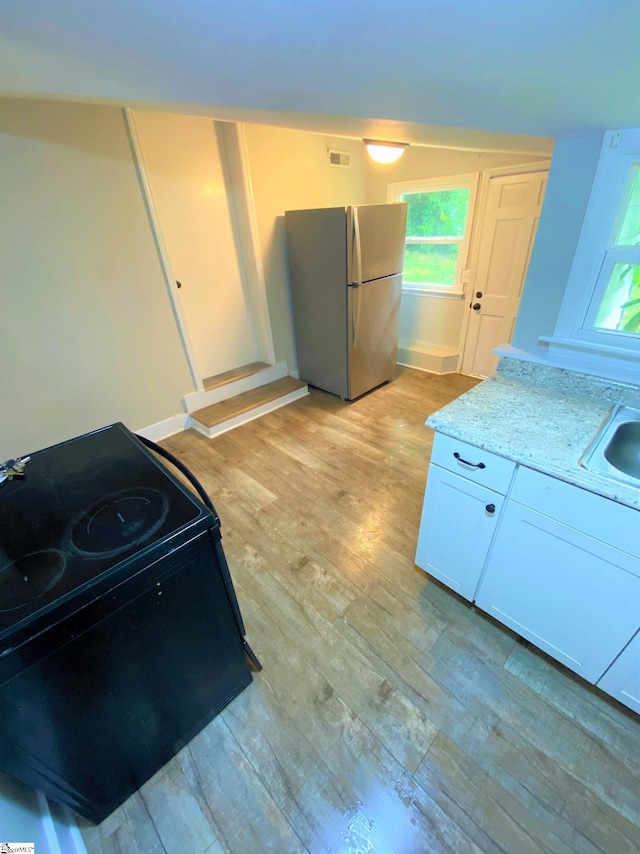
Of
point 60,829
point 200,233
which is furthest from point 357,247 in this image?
point 60,829

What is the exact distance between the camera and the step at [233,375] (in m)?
3.23

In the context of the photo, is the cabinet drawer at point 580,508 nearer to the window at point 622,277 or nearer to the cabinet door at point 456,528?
the cabinet door at point 456,528

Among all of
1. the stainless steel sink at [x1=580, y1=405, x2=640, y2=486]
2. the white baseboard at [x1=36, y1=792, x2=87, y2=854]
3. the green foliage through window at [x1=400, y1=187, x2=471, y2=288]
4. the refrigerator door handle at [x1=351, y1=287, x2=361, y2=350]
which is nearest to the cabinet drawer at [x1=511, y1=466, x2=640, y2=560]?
the stainless steel sink at [x1=580, y1=405, x2=640, y2=486]

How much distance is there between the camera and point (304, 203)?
3.31 metres

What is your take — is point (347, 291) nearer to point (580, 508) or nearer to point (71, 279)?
point (71, 279)

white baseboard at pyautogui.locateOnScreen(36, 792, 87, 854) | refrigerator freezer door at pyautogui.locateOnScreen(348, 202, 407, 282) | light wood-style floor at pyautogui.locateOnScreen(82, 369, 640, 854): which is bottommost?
light wood-style floor at pyautogui.locateOnScreen(82, 369, 640, 854)

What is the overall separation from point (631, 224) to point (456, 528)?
135 cm

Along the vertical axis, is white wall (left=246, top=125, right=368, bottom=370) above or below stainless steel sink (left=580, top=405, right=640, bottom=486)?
above

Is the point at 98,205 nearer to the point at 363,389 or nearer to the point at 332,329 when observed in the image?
the point at 332,329

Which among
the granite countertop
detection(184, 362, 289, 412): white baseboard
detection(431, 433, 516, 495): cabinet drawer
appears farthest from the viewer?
detection(184, 362, 289, 412): white baseboard

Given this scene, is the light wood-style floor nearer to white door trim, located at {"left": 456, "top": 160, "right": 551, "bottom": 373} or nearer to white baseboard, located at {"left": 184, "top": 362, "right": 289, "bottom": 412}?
white baseboard, located at {"left": 184, "top": 362, "right": 289, "bottom": 412}

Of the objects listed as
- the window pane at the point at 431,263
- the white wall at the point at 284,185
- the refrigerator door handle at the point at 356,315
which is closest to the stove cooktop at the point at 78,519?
the refrigerator door handle at the point at 356,315

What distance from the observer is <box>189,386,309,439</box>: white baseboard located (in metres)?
2.95

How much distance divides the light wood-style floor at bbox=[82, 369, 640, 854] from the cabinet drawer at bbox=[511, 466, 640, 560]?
37cm
